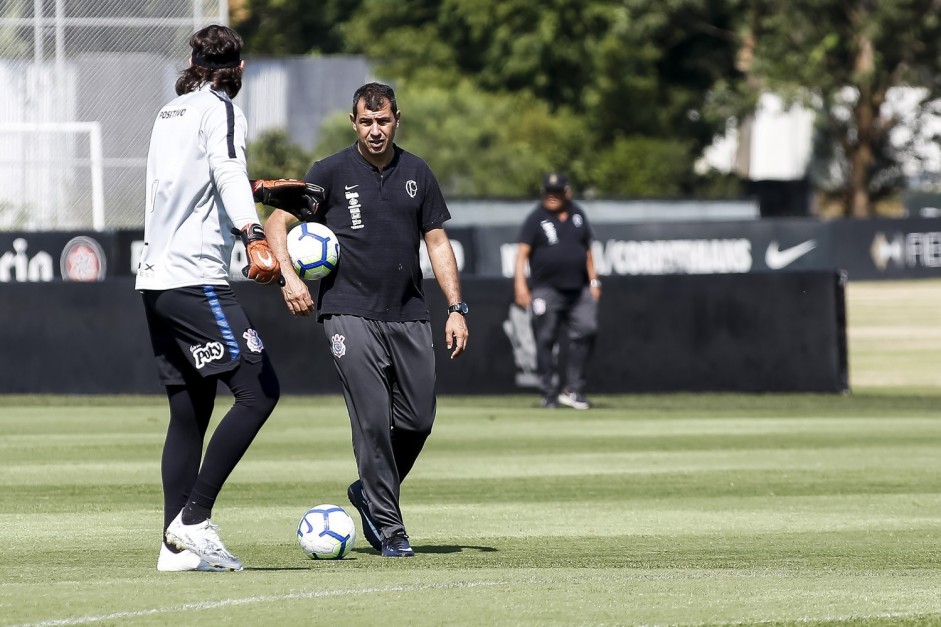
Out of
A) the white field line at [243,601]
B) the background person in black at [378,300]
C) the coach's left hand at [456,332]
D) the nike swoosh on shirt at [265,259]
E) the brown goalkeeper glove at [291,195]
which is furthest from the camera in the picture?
the coach's left hand at [456,332]

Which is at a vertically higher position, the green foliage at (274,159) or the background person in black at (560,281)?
the green foliage at (274,159)

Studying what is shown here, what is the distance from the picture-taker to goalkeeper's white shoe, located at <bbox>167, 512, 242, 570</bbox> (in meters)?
7.23

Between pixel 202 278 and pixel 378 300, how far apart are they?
3.61 feet

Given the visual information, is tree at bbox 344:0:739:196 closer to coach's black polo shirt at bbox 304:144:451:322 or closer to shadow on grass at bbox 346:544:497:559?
shadow on grass at bbox 346:544:497:559

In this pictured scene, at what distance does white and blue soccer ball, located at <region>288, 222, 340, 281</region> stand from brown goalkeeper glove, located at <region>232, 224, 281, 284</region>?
2.41 feet

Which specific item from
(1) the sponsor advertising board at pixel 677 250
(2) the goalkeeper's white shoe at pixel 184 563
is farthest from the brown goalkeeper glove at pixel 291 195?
(1) the sponsor advertising board at pixel 677 250

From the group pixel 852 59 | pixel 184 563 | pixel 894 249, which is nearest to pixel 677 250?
pixel 894 249

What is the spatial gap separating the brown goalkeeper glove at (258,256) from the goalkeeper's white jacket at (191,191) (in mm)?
54

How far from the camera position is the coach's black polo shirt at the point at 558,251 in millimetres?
17359

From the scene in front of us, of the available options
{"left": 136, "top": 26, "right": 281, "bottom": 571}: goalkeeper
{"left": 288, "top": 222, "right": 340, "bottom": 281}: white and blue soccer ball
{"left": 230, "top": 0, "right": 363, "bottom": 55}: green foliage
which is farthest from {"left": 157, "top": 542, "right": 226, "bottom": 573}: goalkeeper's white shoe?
{"left": 230, "top": 0, "right": 363, "bottom": 55}: green foliage

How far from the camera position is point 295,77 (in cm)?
4684

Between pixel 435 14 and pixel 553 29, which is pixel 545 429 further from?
pixel 435 14

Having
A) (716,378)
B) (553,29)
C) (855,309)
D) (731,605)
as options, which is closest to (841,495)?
(731,605)

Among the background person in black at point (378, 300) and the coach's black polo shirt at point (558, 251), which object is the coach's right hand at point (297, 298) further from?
the coach's black polo shirt at point (558, 251)
